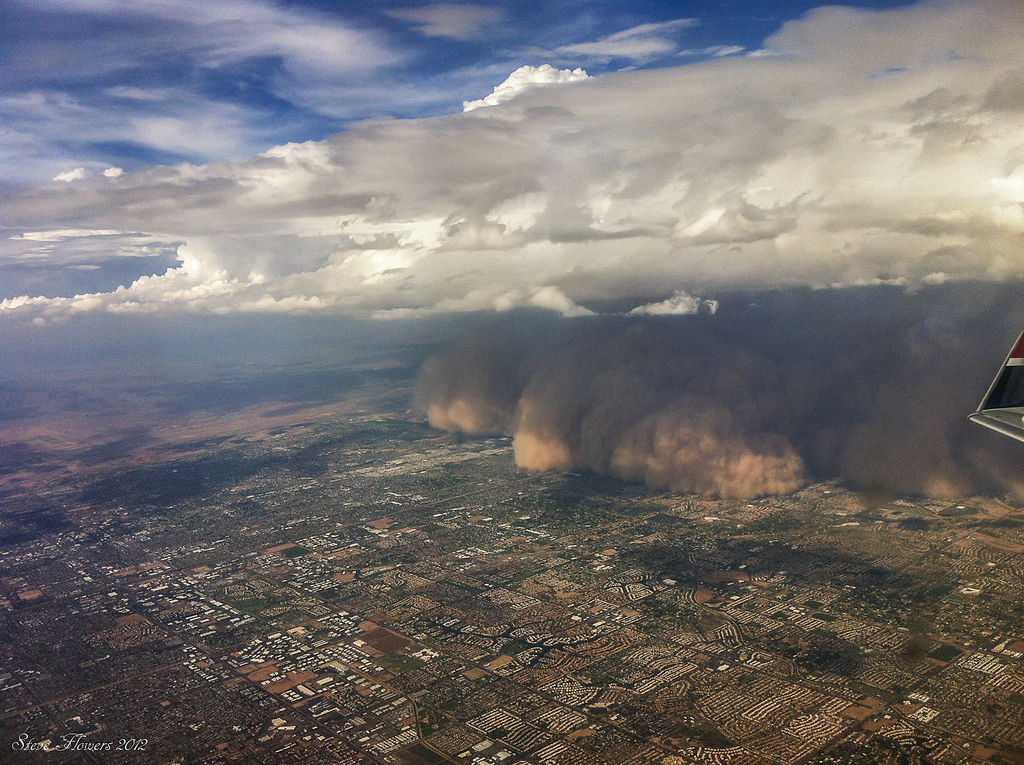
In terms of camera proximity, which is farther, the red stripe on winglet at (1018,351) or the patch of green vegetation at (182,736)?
the patch of green vegetation at (182,736)

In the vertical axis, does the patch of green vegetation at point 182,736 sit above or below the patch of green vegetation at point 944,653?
above

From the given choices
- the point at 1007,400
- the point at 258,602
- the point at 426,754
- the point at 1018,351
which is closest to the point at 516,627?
the point at 426,754

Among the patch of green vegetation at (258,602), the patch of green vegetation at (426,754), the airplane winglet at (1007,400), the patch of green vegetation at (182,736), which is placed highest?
the airplane winglet at (1007,400)

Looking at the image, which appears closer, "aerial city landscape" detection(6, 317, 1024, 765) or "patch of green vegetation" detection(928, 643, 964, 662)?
"aerial city landscape" detection(6, 317, 1024, 765)

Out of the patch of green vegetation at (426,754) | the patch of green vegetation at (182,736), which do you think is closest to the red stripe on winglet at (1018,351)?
the patch of green vegetation at (426,754)

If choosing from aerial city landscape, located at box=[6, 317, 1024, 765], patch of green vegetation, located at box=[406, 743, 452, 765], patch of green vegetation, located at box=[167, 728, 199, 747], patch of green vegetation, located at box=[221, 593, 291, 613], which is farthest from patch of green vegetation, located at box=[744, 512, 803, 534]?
patch of green vegetation, located at box=[167, 728, 199, 747]

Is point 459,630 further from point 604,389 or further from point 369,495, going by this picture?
point 604,389

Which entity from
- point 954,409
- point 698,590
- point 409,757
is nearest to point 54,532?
point 409,757

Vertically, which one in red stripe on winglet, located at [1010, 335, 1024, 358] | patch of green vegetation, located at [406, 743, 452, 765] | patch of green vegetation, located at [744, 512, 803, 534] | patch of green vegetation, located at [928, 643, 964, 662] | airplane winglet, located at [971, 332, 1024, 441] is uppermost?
red stripe on winglet, located at [1010, 335, 1024, 358]

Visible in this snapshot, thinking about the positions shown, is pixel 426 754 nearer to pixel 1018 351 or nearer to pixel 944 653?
pixel 944 653

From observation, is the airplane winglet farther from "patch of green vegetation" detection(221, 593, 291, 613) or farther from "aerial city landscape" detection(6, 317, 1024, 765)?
"patch of green vegetation" detection(221, 593, 291, 613)

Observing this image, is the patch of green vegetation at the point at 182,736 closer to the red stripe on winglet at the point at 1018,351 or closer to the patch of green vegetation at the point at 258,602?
the patch of green vegetation at the point at 258,602
